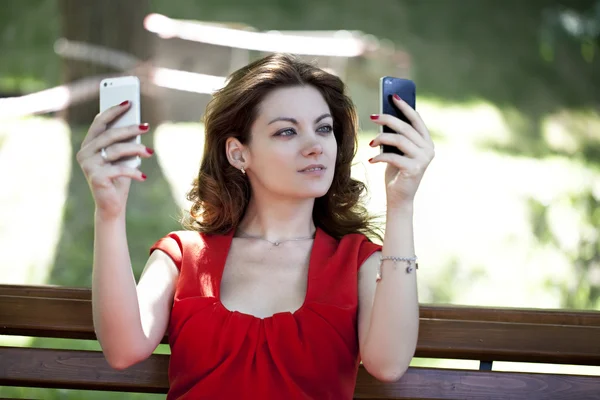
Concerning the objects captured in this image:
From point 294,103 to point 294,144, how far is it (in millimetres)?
149

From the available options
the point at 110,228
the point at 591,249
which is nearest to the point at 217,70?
the point at 591,249

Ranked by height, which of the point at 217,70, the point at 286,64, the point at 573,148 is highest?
the point at 217,70

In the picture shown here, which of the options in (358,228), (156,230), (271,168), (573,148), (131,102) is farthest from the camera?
(573,148)

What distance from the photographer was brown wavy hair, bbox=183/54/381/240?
278cm

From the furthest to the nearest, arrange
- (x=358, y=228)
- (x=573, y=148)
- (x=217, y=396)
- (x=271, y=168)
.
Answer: (x=573, y=148), (x=358, y=228), (x=271, y=168), (x=217, y=396)

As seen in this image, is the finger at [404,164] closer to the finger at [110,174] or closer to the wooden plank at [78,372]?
the finger at [110,174]

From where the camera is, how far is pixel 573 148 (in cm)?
848

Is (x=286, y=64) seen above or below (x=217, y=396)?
above

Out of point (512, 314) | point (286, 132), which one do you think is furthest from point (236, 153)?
point (512, 314)

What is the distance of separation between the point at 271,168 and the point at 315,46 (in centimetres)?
660

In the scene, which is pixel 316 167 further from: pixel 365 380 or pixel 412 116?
pixel 365 380

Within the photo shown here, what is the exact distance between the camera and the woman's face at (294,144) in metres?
2.62

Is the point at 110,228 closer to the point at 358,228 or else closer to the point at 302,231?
the point at 302,231

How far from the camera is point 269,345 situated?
2.49m
